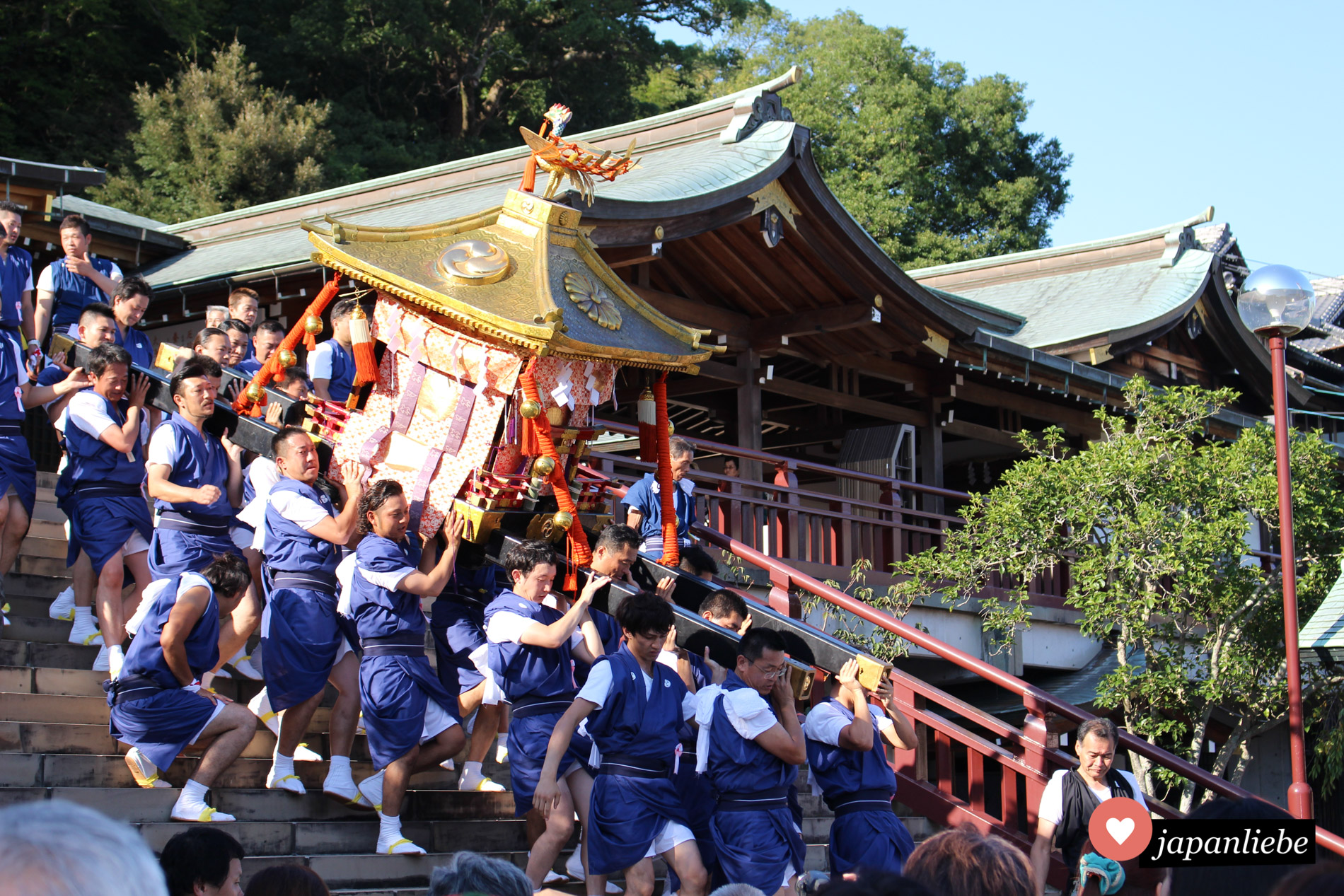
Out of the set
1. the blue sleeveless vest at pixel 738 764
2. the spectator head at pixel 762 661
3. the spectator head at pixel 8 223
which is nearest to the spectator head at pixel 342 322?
the spectator head at pixel 8 223

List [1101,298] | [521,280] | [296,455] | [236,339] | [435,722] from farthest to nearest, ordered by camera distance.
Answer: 1. [1101,298]
2. [236,339]
3. [521,280]
4. [296,455]
5. [435,722]

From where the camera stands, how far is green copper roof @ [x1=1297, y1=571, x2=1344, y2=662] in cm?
924

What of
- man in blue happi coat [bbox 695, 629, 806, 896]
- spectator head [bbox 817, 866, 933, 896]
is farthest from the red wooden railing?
spectator head [bbox 817, 866, 933, 896]

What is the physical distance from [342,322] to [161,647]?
2.96 m

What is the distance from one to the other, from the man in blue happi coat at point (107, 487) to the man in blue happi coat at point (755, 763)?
2.99m

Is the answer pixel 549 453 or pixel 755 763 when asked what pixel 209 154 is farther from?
pixel 755 763

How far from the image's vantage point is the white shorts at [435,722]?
19.4ft

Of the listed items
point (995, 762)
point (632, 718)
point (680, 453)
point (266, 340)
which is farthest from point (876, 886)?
point (266, 340)

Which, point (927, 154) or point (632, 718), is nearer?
point (632, 718)

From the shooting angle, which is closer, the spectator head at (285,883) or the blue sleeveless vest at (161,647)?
the spectator head at (285,883)

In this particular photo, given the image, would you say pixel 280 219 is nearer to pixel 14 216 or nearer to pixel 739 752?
pixel 14 216

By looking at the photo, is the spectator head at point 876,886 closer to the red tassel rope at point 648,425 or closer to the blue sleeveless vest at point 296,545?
the blue sleeveless vest at point 296,545

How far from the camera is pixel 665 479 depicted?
7.27m

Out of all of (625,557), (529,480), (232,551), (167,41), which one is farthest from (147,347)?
(167,41)
